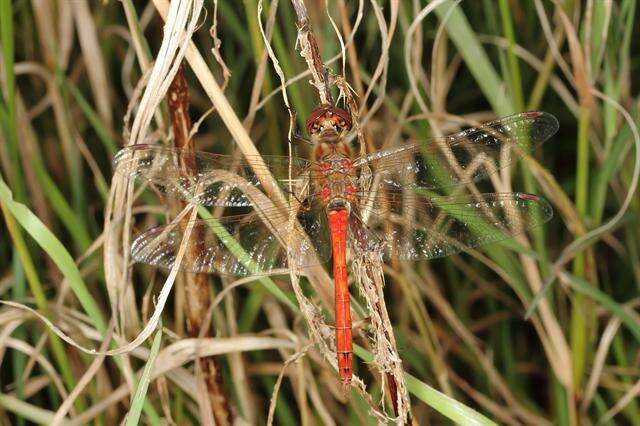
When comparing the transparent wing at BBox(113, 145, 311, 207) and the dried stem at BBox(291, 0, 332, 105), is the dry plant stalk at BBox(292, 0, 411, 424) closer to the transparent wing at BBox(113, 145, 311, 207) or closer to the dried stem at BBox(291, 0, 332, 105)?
the dried stem at BBox(291, 0, 332, 105)

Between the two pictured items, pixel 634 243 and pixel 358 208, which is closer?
pixel 358 208

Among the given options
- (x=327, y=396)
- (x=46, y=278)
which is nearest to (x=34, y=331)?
(x=46, y=278)

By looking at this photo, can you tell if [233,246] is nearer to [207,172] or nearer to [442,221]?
[207,172]

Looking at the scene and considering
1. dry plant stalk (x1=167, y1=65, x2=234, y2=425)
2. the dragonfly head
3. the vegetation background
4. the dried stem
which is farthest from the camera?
the vegetation background

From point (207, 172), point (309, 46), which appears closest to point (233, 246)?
point (207, 172)

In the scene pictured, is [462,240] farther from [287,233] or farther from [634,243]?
[634,243]

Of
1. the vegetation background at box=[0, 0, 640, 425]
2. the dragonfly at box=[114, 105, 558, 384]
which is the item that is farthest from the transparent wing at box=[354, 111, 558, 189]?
the vegetation background at box=[0, 0, 640, 425]
